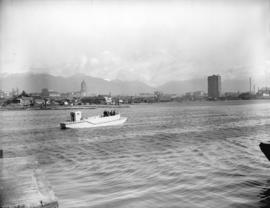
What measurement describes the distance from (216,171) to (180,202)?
239cm

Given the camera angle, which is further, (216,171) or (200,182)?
(216,171)

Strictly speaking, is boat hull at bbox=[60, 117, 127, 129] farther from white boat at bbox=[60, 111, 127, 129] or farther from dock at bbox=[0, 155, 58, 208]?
dock at bbox=[0, 155, 58, 208]

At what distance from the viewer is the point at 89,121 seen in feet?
66.0

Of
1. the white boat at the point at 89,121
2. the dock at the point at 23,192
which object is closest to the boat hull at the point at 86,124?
the white boat at the point at 89,121

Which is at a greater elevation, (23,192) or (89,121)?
(23,192)

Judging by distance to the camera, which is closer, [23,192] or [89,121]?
[23,192]

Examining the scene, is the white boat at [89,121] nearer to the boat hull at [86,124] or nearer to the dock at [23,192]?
the boat hull at [86,124]

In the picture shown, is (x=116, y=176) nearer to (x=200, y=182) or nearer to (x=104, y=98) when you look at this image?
(x=200, y=182)

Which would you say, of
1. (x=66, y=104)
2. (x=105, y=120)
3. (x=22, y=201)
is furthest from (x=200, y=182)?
(x=66, y=104)

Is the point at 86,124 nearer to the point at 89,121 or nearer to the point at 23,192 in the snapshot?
the point at 89,121

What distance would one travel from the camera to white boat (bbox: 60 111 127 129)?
19719 millimetres

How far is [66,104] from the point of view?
69250mm

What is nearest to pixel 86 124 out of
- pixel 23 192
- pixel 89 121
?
pixel 89 121

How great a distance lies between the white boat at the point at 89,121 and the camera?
1972cm
